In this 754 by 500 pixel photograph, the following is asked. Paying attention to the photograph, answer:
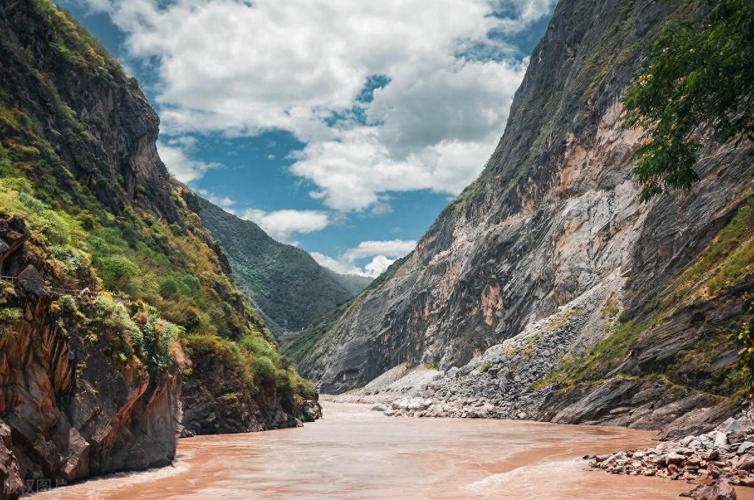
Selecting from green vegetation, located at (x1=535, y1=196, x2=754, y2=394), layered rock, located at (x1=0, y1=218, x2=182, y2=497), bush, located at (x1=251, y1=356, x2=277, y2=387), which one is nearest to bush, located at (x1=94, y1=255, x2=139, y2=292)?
layered rock, located at (x1=0, y1=218, x2=182, y2=497)

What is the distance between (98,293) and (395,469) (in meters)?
12.6

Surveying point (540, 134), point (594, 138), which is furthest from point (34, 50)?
point (540, 134)

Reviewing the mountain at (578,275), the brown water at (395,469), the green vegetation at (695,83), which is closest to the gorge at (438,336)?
the brown water at (395,469)

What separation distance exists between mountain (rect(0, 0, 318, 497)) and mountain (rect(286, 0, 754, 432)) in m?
16.7

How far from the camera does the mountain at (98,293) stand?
15875mm

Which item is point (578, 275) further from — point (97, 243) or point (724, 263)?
point (97, 243)

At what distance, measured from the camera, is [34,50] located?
4959 cm

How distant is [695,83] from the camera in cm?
1098

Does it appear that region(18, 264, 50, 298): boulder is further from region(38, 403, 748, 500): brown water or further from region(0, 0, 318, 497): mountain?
region(38, 403, 748, 500): brown water

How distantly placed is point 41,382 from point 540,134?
102567 mm

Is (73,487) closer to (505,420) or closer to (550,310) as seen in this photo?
(505,420)

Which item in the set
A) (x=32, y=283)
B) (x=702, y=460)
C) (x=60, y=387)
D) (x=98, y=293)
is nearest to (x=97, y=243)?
(x=98, y=293)

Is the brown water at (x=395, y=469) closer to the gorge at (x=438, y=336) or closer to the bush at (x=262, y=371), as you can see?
the gorge at (x=438, y=336)

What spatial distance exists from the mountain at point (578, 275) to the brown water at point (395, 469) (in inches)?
243
